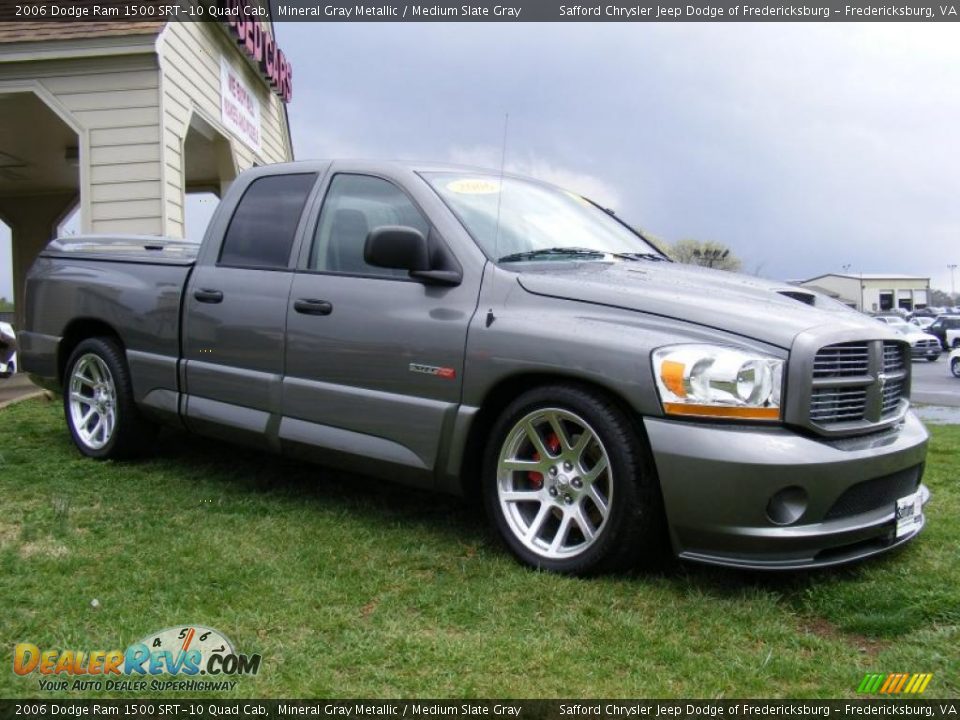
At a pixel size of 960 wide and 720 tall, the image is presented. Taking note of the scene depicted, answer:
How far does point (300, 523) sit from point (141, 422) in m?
1.70

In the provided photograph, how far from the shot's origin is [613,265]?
4.01 meters

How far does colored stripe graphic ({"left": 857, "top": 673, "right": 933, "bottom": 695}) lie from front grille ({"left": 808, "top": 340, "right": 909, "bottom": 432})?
89 centimetres

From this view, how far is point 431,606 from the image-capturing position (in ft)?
10.3

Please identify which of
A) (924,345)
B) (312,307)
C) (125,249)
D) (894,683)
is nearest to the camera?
(894,683)

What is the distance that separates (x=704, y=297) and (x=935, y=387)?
15491mm

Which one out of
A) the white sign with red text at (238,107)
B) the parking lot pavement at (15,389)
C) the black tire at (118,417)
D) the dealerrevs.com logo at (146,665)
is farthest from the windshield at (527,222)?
the white sign with red text at (238,107)

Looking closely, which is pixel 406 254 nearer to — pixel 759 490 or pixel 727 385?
pixel 727 385

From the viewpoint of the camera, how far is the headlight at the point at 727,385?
3.06 meters

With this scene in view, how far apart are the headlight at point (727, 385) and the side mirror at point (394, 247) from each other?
1.30 metres

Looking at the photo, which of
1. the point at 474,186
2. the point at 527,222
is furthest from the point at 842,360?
the point at 474,186

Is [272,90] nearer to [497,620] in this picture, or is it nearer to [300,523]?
[300,523]

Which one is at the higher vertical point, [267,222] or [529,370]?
[267,222]

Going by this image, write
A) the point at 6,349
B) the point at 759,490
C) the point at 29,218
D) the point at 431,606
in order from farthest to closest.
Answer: the point at 29,218
the point at 6,349
the point at 431,606
the point at 759,490

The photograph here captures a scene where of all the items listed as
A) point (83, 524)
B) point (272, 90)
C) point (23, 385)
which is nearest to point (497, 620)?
point (83, 524)
